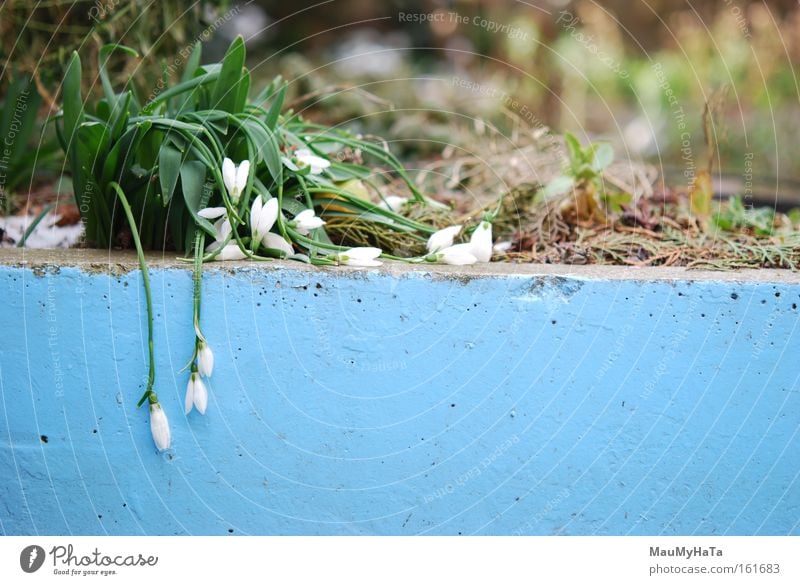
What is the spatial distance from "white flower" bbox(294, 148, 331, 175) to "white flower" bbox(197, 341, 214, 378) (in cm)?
37

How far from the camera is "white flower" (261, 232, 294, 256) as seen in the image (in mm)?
1160

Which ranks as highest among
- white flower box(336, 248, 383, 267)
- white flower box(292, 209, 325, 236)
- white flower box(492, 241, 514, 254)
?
white flower box(292, 209, 325, 236)

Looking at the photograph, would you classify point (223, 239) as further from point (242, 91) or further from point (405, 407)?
point (405, 407)

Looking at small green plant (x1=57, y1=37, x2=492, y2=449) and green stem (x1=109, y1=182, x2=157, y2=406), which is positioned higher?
small green plant (x1=57, y1=37, x2=492, y2=449)

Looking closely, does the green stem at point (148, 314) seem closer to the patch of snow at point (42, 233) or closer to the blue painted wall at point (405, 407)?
the blue painted wall at point (405, 407)

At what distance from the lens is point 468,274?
3.64 ft

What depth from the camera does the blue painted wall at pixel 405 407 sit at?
109cm

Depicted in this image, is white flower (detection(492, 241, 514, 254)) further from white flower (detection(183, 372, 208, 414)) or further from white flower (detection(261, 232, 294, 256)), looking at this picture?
white flower (detection(183, 372, 208, 414))

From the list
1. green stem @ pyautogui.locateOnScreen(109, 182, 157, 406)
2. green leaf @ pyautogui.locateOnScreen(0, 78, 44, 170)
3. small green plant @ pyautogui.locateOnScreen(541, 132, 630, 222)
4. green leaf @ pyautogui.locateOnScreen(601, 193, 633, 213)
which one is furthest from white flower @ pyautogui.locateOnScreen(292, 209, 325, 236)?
green leaf @ pyautogui.locateOnScreen(0, 78, 44, 170)

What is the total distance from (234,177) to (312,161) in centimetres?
20

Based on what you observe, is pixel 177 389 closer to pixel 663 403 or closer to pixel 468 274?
pixel 468 274

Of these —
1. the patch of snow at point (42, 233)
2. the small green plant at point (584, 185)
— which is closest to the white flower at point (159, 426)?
the patch of snow at point (42, 233)

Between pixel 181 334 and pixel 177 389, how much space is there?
0.08 meters

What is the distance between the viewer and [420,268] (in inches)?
45.3
